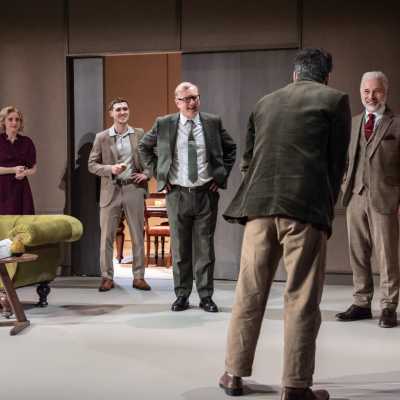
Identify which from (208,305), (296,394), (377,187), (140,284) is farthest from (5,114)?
(296,394)

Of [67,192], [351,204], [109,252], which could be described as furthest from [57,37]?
[351,204]

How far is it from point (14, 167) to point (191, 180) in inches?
79.1

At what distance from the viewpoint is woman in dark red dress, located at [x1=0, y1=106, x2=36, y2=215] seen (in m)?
6.49

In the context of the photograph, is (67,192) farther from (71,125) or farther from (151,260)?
(151,260)

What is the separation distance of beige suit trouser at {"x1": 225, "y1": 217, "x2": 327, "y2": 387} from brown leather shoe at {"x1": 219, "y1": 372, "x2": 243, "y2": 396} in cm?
8

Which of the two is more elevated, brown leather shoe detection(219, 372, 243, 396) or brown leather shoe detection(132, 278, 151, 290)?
brown leather shoe detection(219, 372, 243, 396)

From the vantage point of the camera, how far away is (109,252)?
6461 mm

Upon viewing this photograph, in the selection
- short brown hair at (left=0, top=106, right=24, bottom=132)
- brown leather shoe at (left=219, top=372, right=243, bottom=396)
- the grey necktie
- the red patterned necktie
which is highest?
short brown hair at (left=0, top=106, right=24, bottom=132)

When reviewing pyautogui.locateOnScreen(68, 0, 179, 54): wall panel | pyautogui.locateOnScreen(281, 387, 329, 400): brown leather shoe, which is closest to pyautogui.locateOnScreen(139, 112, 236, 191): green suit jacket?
pyautogui.locateOnScreen(68, 0, 179, 54): wall panel

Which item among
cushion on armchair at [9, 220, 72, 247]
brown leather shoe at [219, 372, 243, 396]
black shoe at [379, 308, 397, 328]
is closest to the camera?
brown leather shoe at [219, 372, 243, 396]

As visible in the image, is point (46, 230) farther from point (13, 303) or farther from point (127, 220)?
point (127, 220)

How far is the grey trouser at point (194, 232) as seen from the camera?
17.3 feet

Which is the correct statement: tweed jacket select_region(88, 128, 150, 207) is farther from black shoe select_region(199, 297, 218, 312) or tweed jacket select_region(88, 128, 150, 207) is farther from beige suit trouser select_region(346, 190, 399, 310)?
beige suit trouser select_region(346, 190, 399, 310)

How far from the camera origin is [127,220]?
21.0ft
